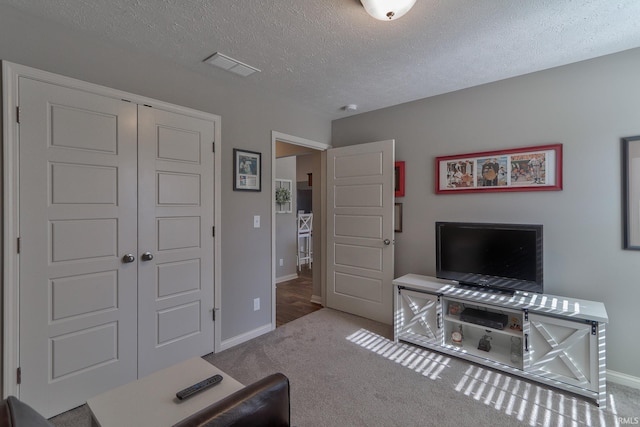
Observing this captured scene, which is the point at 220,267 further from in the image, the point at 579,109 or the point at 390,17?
the point at 579,109

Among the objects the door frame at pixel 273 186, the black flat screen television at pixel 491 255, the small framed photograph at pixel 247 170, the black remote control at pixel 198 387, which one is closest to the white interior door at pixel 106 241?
the small framed photograph at pixel 247 170

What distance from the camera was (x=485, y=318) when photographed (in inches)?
97.7

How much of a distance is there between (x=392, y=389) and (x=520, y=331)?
3.63 feet

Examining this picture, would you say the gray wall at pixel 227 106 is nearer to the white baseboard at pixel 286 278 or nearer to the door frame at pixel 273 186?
the door frame at pixel 273 186

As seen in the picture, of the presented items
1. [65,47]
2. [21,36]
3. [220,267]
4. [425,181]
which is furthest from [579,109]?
[21,36]

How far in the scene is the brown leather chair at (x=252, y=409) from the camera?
0.82 metres

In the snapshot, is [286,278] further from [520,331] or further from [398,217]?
[520,331]

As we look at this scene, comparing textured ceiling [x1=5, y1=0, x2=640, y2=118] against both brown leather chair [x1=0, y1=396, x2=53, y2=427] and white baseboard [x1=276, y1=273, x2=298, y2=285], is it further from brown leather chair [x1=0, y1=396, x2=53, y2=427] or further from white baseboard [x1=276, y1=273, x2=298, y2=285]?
white baseboard [x1=276, y1=273, x2=298, y2=285]

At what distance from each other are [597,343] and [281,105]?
3.26m

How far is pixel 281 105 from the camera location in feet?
10.6

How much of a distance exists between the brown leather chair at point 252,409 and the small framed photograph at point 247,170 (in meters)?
2.08

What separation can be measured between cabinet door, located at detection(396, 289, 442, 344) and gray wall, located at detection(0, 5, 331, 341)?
4.45ft

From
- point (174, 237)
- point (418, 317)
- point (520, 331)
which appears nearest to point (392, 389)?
point (418, 317)

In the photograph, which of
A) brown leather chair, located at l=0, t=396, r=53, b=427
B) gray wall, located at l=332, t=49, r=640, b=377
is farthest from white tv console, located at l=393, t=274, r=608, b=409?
brown leather chair, located at l=0, t=396, r=53, b=427
